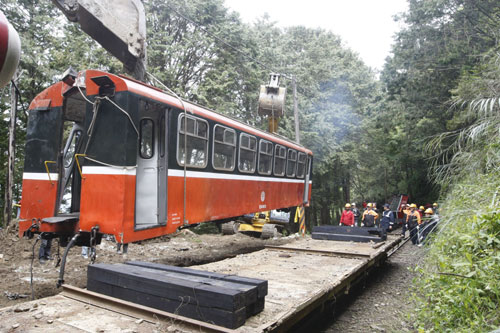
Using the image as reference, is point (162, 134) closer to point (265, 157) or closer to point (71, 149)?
point (71, 149)

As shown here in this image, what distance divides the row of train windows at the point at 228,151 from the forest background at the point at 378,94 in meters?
4.19

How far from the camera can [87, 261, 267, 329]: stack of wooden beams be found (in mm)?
2852

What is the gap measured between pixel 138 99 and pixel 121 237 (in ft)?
7.17

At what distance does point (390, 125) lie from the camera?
22812 millimetres

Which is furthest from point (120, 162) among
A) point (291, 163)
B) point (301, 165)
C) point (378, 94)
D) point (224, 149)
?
point (378, 94)

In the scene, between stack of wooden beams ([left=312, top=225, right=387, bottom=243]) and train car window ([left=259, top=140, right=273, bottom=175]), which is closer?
stack of wooden beams ([left=312, top=225, right=387, bottom=243])

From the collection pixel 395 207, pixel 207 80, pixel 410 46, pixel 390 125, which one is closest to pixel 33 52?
pixel 207 80

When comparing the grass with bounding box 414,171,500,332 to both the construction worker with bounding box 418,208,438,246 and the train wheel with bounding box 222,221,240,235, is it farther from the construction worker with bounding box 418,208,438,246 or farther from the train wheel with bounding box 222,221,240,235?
the train wheel with bounding box 222,221,240,235

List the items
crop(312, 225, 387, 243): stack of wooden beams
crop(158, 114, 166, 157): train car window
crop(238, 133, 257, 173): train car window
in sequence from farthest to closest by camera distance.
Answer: crop(238, 133, 257, 173): train car window < crop(312, 225, 387, 243): stack of wooden beams < crop(158, 114, 166, 157): train car window

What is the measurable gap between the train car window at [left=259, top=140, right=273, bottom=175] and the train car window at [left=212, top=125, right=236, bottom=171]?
5.26 feet

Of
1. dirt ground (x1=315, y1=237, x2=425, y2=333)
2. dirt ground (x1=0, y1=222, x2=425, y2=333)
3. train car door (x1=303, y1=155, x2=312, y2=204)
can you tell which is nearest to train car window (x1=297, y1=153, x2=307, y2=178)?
train car door (x1=303, y1=155, x2=312, y2=204)

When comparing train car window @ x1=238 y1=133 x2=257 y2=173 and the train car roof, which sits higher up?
the train car roof

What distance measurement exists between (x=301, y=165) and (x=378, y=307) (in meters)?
8.27

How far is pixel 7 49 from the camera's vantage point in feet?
4.58
